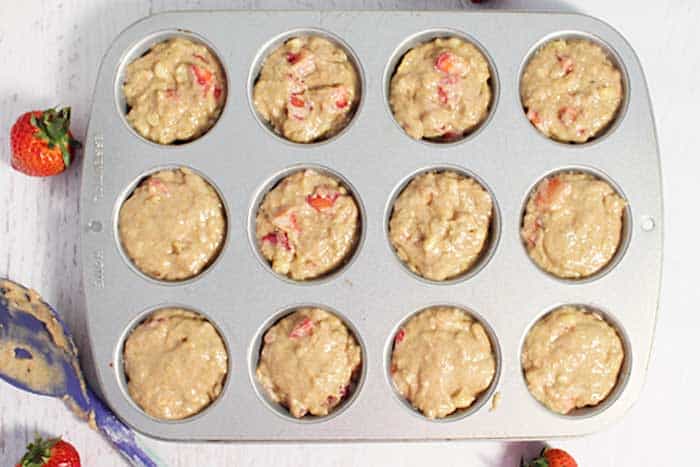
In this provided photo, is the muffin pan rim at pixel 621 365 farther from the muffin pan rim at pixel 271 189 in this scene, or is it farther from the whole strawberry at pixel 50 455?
the whole strawberry at pixel 50 455

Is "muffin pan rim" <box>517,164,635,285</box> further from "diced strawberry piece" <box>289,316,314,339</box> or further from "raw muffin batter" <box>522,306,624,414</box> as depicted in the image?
"diced strawberry piece" <box>289,316,314,339</box>

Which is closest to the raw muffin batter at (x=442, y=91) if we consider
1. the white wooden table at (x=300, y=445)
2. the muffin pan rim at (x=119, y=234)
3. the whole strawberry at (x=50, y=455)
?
the white wooden table at (x=300, y=445)

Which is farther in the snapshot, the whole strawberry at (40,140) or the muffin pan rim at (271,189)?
the whole strawberry at (40,140)

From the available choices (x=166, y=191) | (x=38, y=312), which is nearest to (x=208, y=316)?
(x=166, y=191)

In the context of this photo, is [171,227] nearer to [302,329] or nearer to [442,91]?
[302,329]

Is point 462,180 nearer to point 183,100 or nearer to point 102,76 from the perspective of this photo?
point 183,100

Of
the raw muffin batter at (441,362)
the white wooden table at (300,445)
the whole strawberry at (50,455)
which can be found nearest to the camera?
the raw muffin batter at (441,362)

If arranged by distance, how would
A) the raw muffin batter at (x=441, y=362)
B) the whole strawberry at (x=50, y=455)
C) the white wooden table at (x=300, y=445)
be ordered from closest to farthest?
1. the raw muffin batter at (x=441, y=362)
2. the whole strawberry at (x=50, y=455)
3. the white wooden table at (x=300, y=445)
